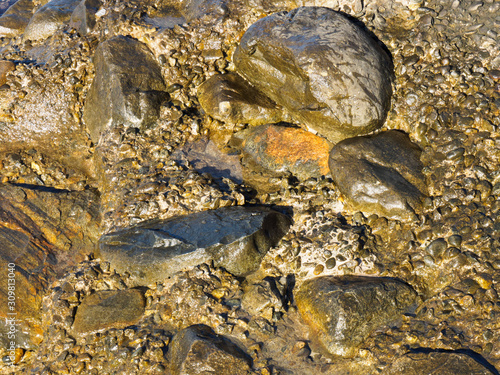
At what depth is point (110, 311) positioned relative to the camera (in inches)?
136

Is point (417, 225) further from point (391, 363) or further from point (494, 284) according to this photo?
point (391, 363)

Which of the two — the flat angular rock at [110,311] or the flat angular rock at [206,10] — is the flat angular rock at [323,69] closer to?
the flat angular rock at [206,10]

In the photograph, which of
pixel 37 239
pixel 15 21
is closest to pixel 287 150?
pixel 37 239

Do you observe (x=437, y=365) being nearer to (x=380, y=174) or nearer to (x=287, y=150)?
(x=380, y=174)

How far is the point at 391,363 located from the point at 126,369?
1.87 meters

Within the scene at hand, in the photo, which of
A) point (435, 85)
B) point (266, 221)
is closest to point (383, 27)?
point (435, 85)

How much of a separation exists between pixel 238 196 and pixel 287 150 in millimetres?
788

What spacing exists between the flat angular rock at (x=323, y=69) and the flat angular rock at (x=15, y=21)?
15.2 feet

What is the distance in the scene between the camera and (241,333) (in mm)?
3170

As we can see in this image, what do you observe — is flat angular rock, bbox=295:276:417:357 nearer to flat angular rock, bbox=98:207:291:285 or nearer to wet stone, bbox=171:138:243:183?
flat angular rock, bbox=98:207:291:285

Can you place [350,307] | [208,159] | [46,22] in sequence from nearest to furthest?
[350,307], [208,159], [46,22]

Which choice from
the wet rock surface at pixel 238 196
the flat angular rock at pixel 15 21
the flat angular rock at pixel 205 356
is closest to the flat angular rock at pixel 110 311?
the wet rock surface at pixel 238 196

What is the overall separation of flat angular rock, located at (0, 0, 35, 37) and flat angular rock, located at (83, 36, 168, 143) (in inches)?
114

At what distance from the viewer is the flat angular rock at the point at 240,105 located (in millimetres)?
4723
